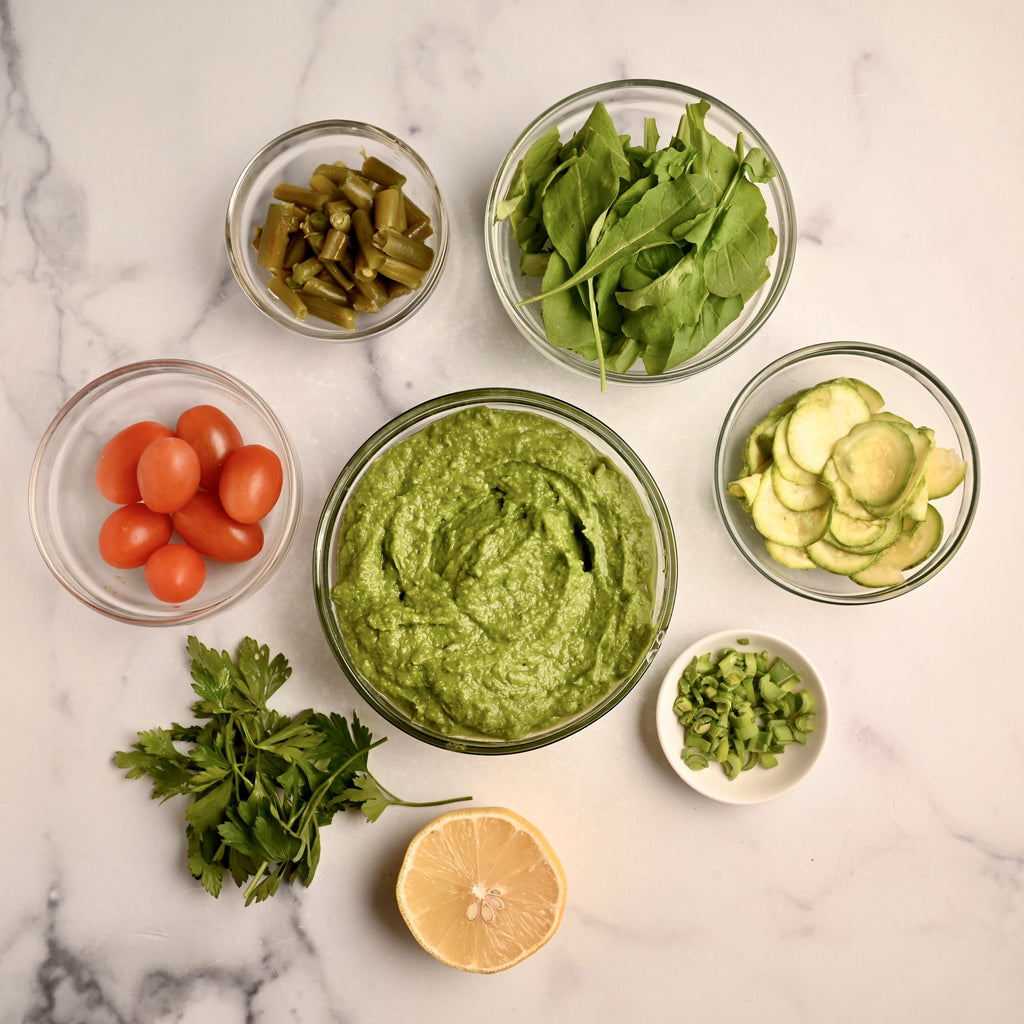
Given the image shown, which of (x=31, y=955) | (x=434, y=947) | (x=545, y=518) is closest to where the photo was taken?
(x=545, y=518)

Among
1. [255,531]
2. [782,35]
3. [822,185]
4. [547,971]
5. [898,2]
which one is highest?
[898,2]

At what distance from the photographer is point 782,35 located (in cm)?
247

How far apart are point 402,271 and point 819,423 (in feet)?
3.94

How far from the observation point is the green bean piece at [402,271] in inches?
86.8

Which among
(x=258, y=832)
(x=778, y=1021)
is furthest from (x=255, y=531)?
(x=778, y=1021)

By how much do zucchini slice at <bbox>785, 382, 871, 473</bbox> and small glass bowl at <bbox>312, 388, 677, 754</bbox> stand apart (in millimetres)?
392

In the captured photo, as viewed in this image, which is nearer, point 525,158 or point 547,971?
point 525,158

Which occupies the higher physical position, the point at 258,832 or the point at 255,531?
the point at 255,531

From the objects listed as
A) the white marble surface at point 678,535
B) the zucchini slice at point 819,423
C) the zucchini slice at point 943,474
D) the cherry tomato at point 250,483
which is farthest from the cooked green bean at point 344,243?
the zucchini slice at point 943,474

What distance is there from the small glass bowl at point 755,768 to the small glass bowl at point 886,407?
0.19 metres

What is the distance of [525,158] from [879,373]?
1.19 meters

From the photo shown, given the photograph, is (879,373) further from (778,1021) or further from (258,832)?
(258,832)

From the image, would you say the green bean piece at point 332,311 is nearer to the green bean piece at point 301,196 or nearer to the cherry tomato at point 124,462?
the green bean piece at point 301,196

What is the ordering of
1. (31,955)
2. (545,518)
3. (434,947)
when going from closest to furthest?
(545,518) < (434,947) < (31,955)
